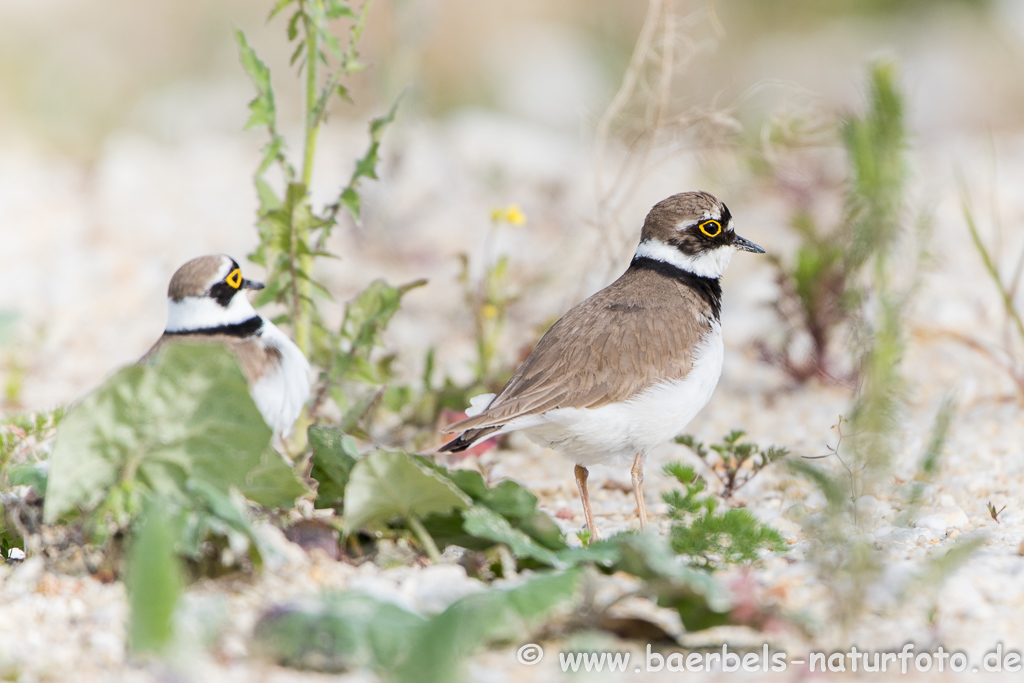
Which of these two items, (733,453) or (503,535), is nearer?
(503,535)

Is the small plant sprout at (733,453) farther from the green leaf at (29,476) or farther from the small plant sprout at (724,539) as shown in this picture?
the green leaf at (29,476)

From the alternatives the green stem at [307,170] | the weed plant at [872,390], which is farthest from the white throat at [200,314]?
the weed plant at [872,390]

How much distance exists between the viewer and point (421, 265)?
6613mm

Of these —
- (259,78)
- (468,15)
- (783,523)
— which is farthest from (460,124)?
(783,523)

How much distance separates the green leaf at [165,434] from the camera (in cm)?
255

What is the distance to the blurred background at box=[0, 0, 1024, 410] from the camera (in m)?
5.31

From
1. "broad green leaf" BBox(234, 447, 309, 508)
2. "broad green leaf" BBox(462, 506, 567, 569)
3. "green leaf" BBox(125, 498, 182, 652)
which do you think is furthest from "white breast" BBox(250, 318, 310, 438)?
"green leaf" BBox(125, 498, 182, 652)

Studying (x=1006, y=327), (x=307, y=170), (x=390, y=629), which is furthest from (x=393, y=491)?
(x=1006, y=327)

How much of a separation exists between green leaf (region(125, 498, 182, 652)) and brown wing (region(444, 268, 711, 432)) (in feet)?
4.01

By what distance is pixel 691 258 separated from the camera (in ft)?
12.7

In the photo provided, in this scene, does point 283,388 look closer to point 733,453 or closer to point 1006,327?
point 733,453

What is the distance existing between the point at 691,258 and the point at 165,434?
6.82ft

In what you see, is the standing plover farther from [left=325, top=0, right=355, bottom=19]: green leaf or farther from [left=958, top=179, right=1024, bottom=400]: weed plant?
[left=325, top=0, right=355, bottom=19]: green leaf

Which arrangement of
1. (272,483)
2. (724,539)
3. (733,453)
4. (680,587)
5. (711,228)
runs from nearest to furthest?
(680,587) < (272,483) < (724,539) < (733,453) < (711,228)
